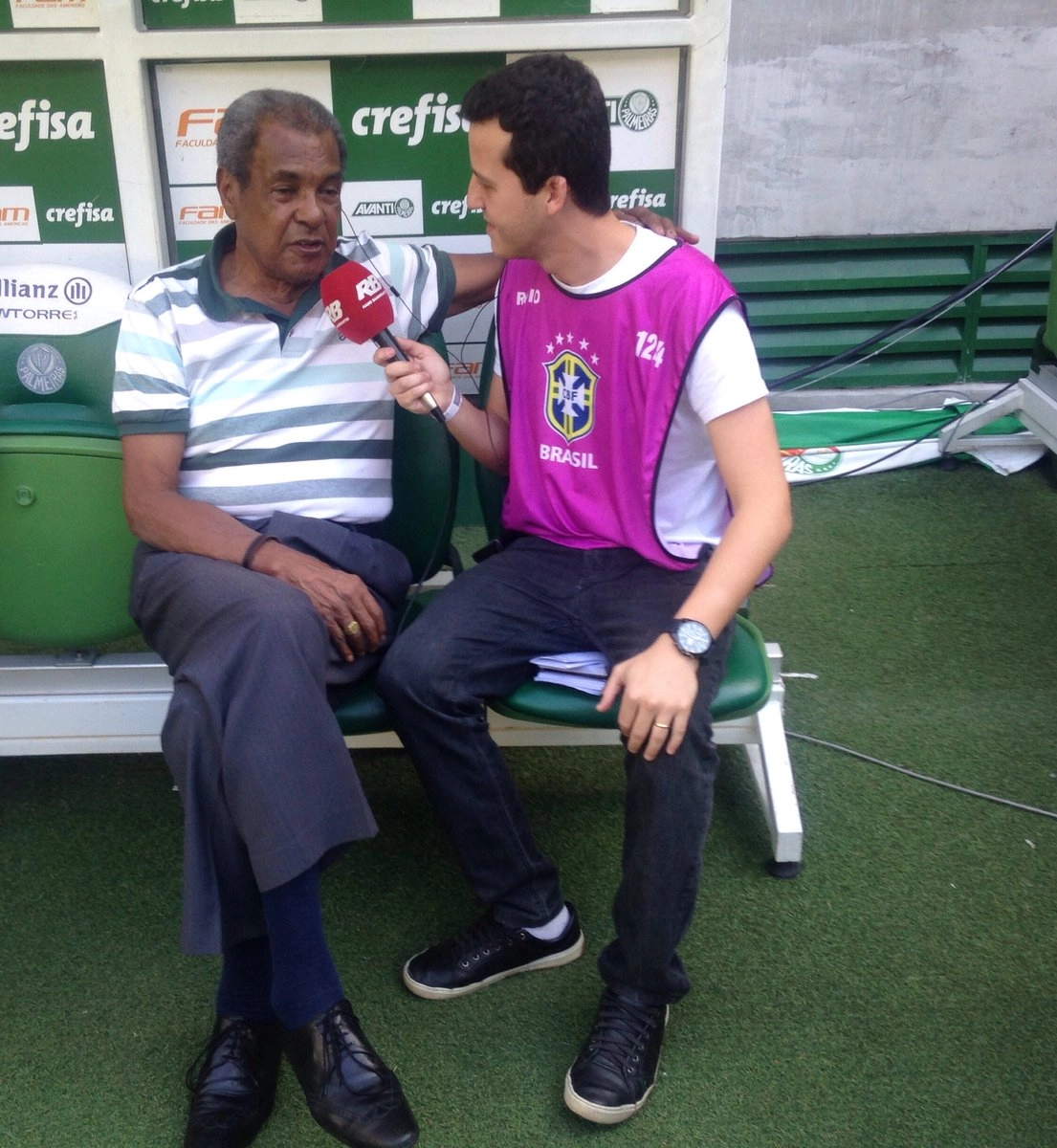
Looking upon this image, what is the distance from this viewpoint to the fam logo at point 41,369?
7.11ft

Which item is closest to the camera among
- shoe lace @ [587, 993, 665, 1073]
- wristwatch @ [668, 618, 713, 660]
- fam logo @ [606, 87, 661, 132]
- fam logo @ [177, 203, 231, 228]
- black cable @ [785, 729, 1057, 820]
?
wristwatch @ [668, 618, 713, 660]

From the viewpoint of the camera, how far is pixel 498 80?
175 centimetres

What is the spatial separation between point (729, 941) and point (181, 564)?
1123mm

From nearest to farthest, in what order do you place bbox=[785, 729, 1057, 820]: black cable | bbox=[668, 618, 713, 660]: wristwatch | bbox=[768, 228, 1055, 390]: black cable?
bbox=[668, 618, 713, 660]: wristwatch → bbox=[785, 729, 1057, 820]: black cable → bbox=[768, 228, 1055, 390]: black cable

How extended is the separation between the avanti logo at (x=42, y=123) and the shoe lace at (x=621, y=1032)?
2307 millimetres

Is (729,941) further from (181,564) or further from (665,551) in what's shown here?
(181,564)

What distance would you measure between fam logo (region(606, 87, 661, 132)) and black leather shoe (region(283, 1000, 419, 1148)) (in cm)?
206

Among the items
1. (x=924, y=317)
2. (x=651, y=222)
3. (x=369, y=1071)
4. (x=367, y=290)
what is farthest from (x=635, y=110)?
(x=369, y=1071)

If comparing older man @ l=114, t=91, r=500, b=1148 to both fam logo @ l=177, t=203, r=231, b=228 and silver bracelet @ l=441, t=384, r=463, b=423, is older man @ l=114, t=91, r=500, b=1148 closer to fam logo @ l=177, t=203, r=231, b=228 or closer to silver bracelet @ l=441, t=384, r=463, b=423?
silver bracelet @ l=441, t=384, r=463, b=423

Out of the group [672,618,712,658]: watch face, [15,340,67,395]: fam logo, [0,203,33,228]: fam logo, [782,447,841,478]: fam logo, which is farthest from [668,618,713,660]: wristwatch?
[782,447,841,478]: fam logo

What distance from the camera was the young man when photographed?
5.56 feet

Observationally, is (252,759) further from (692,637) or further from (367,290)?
(367,290)

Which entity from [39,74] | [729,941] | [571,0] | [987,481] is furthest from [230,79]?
[987,481]

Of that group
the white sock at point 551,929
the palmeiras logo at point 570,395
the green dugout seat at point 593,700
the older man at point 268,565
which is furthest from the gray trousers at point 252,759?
the palmeiras logo at point 570,395
